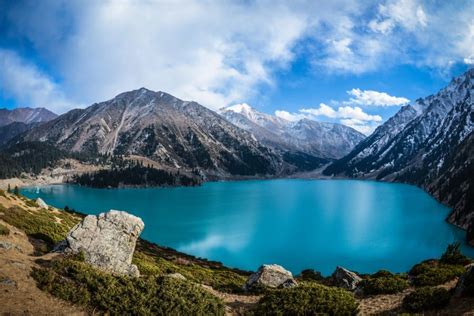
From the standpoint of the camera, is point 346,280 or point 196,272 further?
point 196,272

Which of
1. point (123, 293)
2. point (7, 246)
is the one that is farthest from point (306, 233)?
point (123, 293)

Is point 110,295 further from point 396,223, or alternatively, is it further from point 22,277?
point 396,223

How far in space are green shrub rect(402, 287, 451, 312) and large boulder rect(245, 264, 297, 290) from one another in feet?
28.8

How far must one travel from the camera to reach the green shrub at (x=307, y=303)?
17.2 meters

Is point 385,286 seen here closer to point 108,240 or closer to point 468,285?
point 468,285

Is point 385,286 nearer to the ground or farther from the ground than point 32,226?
nearer to the ground

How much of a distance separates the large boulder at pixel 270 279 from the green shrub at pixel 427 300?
28.8ft

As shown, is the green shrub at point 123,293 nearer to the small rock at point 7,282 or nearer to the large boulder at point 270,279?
the small rock at point 7,282

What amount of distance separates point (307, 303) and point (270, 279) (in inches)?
326

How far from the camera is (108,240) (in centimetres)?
2442

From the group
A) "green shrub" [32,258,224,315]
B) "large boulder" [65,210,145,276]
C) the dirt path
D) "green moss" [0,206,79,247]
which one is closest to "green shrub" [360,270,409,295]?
"green shrub" [32,258,224,315]

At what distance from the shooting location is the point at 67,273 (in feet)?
59.7

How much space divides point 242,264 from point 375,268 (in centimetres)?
2335

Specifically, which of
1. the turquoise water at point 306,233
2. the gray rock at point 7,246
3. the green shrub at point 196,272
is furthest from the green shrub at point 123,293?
the turquoise water at point 306,233
